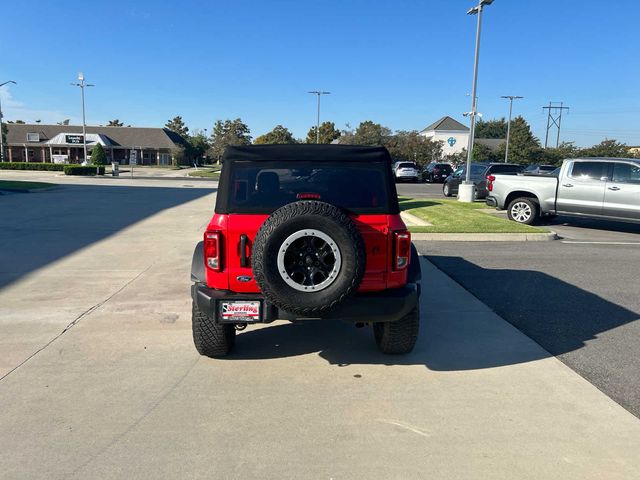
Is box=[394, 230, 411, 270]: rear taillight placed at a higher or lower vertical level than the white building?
lower

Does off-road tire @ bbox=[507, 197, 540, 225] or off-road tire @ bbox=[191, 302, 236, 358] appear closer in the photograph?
off-road tire @ bbox=[191, 302, 236, 358]

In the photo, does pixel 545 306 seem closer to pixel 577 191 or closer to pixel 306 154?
pixel 306 154

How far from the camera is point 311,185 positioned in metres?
4.26

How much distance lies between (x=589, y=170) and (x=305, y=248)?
36.6 ft

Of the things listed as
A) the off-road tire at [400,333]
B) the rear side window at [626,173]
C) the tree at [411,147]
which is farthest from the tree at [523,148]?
the off-road tire at [400,333]

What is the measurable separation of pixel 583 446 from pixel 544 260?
6.39m

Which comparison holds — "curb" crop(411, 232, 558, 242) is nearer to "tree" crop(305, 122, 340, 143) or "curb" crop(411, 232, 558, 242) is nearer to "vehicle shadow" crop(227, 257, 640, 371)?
"vehicle shadow" crop(227, 257, 640, 371)

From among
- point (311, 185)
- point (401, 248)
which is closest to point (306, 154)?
point (311, 185)

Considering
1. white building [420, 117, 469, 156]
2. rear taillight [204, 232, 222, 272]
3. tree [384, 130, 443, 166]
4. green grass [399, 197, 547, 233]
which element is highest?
white building [420, 117, 469, 156]

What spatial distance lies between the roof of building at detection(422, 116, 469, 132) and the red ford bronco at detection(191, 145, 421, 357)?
91.8m

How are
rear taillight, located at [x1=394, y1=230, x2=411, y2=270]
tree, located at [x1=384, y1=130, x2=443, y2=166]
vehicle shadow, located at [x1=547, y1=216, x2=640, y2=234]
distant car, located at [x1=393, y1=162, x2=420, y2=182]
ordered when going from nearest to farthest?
rear taillight, located at [x1=394, y1=230, x2=411, y2=270] → vehicle shadow, located at [x1=547, y1=216, x2=640, y2=234] → distant car, located at [x1=393, y1=162, x2=420, y2=182] → tree, located at [x1=384, y1=130, x2=443, y2=166]

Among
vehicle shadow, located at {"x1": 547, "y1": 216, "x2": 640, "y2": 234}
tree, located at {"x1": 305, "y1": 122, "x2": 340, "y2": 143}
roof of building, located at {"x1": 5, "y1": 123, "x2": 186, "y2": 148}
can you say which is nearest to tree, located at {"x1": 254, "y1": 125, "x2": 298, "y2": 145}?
tree, located at {"x1": 305, "y1": 122, "x2": 340, "y2": 143}

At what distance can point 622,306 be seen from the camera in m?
6.32

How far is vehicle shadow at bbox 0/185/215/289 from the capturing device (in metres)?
8.77
